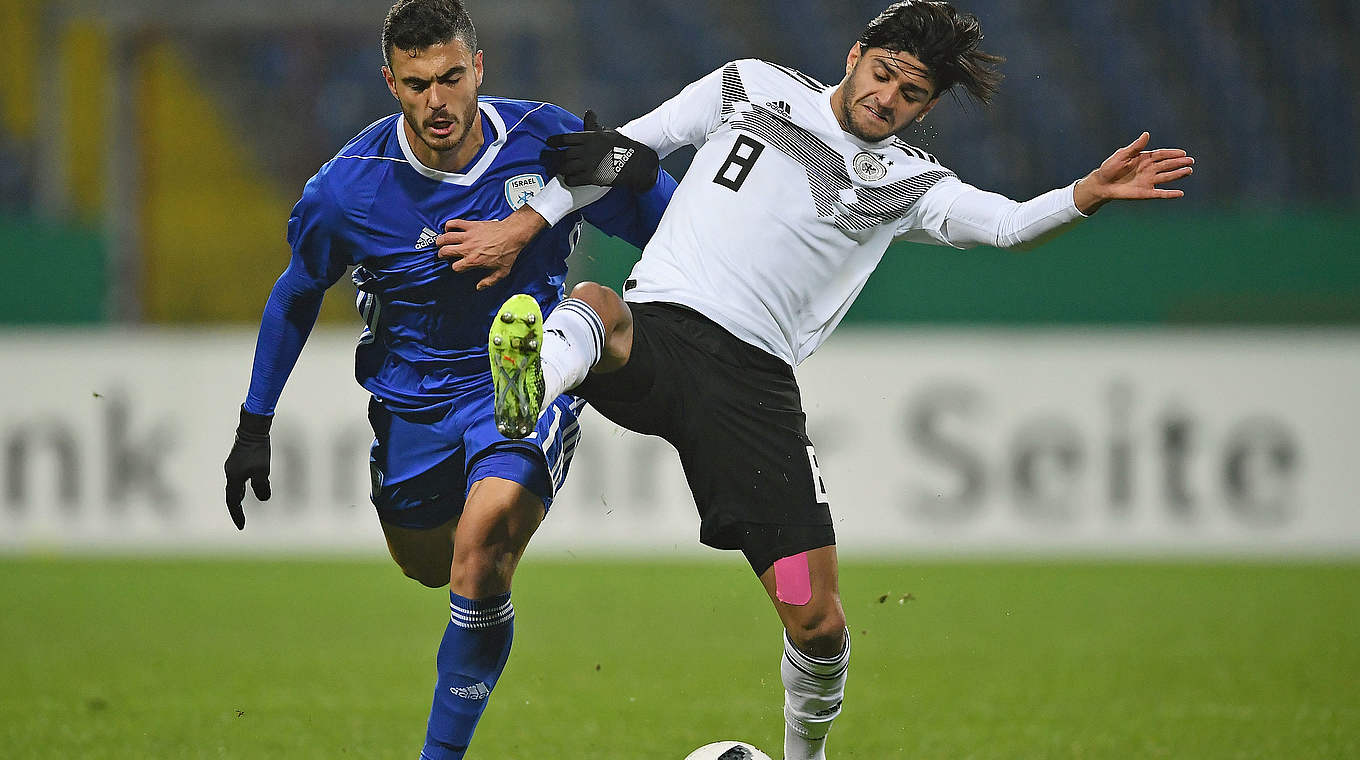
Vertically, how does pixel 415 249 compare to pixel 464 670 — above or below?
above

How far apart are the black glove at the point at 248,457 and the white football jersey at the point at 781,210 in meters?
1.06

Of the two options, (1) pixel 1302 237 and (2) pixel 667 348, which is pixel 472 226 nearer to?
(2) pixel 667 348

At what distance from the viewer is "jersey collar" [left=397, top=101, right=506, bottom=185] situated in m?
4.50

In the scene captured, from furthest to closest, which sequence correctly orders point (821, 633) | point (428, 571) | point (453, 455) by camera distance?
point (428, 571)
point (453, 455)
point (821, 633)

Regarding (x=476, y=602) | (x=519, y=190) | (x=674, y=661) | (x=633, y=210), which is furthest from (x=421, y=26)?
(x=674, y=661)

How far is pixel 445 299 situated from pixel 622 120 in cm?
773

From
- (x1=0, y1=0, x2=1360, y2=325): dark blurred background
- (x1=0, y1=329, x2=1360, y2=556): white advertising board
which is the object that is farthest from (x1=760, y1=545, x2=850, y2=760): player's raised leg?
(x1=0, y1=0, x2=1360, y2=325): dark blurred background

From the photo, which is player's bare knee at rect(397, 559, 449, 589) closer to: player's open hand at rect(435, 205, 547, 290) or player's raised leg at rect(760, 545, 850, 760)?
player's open hand at rect(435, 205, 547, 290)

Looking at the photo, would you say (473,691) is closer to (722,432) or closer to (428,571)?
(428,571)

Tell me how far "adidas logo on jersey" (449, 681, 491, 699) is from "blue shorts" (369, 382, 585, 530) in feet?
1.69

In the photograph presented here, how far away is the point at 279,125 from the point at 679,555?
4.50 meters

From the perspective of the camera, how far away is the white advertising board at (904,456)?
9719 mm

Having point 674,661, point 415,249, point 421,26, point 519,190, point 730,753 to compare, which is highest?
point 421,26

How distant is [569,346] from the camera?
3895 mm
